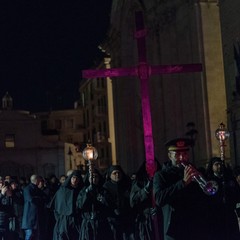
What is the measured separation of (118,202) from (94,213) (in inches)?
23.2

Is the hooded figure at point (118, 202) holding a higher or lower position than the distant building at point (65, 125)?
lower

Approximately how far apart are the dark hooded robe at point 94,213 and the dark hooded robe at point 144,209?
0.62m

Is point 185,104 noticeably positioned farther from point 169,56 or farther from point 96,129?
point 96,129

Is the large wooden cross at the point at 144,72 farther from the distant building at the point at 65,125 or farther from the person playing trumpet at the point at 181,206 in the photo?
the distant building at the point at 65,125

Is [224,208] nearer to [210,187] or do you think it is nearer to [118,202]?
[210,187]

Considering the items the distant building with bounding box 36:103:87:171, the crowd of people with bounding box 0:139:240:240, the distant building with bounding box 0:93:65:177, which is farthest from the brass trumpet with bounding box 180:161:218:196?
the distant building with bounding box 36:103:87:171

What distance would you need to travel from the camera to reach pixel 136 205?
11.1 metres

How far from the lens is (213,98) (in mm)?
29750

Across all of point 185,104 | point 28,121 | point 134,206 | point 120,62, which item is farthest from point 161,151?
point 28,121

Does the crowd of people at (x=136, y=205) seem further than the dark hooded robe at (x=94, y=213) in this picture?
No

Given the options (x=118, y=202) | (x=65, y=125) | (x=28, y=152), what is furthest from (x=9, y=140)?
(x=118, y=202)

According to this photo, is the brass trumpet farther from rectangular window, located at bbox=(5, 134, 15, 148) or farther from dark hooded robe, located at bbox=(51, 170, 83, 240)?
rectangular window, located at bbox=(5, 134, 15, 148)

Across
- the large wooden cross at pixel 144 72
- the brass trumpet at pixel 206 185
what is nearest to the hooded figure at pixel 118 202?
the large wooden cross at pixel 144 72

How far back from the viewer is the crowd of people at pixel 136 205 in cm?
734
